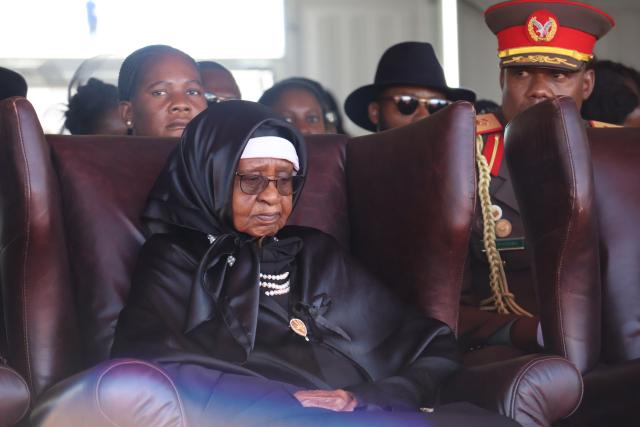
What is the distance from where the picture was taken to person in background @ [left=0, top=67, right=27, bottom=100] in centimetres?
421

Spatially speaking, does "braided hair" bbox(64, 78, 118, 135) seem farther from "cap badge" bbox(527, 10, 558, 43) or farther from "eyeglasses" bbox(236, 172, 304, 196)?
"eyeglasses" bbox(236, 172, 304, 196)

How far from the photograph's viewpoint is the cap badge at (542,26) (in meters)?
3.65

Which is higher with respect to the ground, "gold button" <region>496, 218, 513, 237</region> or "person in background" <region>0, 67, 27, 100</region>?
"person in background" <region>0, 67, 27, 100</region>

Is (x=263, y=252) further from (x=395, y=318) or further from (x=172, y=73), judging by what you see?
(x=172, y=73)

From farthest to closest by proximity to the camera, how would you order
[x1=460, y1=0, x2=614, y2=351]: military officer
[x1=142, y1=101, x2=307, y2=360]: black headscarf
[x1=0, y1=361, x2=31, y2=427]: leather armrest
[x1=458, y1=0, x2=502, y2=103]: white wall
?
[x1=458, y1=0, x2=502, y2=103]: white wall < [x1=460, y1=0, x2=614, y2=351]: military officer < [x1=142, y1=101, x2=307, y2=360]: black headscarf < [x1=0, y1=361, x2=31, y2=427]: leather armrest

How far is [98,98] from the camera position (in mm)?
4504

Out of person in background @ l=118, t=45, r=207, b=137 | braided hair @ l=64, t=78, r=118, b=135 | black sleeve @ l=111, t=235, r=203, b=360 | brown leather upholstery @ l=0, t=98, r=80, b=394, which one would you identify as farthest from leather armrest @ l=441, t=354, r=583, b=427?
braided hair @ l=64, t=78, r=118, b=135

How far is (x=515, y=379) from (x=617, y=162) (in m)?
0.86

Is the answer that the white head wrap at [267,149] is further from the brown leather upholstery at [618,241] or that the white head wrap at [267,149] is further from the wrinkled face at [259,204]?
the brown leather upholstery at [618,241]

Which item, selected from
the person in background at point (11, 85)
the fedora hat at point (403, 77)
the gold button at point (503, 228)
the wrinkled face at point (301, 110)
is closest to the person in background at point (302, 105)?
the wrinkled face at point (301, 110)

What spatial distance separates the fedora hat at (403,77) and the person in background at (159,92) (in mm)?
923

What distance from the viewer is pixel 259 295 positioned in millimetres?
2695

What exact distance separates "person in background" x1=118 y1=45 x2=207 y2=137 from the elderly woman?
0.84 m

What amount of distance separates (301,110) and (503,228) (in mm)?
1343
